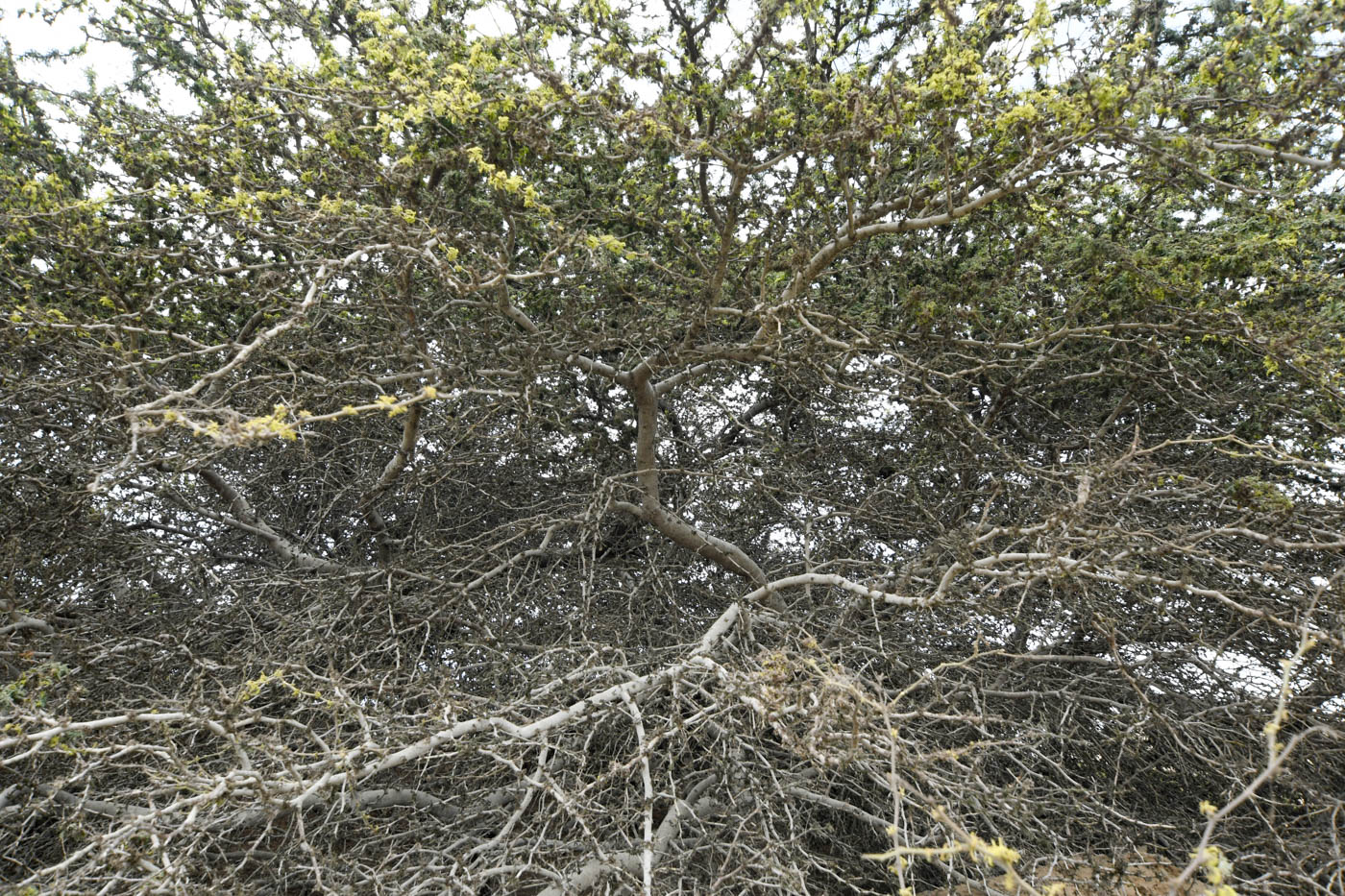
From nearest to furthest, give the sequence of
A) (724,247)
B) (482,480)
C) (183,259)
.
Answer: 1. (724,247)
2. (183,259)
3. (482,480)

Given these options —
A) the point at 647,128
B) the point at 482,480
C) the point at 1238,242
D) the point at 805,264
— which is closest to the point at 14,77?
the point at 482,480

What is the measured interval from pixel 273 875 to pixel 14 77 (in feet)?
16.0

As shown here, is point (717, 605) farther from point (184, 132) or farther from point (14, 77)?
point (14, 77)

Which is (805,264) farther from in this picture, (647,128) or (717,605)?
(717,605)

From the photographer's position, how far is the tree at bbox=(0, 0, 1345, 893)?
3.15 metres

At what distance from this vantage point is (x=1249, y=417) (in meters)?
4.93

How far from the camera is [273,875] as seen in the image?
3279mm

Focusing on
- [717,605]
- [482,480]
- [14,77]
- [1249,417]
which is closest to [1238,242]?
[1249,417]

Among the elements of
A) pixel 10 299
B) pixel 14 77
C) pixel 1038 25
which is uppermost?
pixel 14 77

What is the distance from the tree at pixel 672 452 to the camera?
315cm

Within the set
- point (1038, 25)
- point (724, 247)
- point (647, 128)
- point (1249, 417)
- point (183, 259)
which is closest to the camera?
point (1038, 25)

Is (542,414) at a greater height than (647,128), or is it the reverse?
(647,128)

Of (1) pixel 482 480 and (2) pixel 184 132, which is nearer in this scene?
(2) pixel 184 132

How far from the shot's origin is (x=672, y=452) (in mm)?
5941
